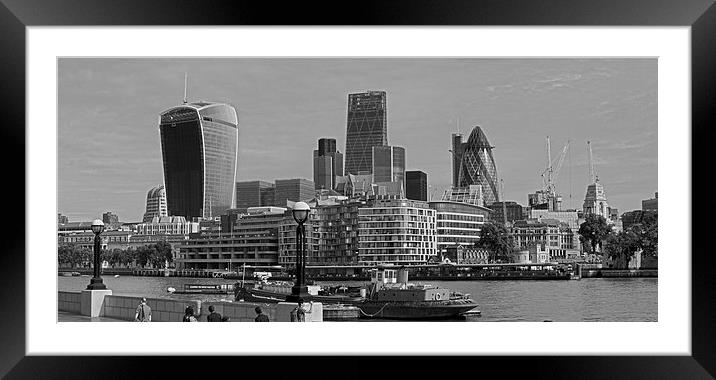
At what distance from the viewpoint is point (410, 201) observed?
1214 inches

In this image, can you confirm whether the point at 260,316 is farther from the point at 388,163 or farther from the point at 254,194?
the point at 254,194

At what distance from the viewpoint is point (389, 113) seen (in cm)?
2962

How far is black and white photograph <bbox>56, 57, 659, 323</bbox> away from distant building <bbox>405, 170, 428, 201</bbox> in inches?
3.4

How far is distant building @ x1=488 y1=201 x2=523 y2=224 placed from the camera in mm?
32938

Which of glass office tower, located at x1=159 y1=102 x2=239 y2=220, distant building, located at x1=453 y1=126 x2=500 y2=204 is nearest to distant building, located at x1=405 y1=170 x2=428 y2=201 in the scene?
distant building, located at x1=453 y1=126 x2=500 y2=204

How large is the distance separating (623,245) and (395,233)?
911 cm

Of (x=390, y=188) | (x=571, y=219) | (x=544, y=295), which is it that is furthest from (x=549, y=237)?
(x=544, y=295)

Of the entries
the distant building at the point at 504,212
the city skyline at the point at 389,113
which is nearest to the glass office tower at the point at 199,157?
the city skyline at the point at 389,113

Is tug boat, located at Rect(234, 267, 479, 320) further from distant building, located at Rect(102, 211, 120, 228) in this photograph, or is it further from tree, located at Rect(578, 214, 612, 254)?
distant building, located at Rect(102, 211, 120, 228)

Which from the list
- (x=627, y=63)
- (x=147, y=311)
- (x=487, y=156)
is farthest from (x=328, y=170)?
(x=147, y=311)

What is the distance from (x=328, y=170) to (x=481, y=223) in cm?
669

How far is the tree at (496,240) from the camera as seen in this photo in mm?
32000

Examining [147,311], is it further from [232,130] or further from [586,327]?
[232,130]
